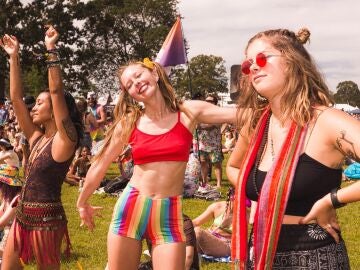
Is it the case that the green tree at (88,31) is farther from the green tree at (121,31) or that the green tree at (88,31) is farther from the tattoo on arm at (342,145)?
the tattoo on arm at (342,145)

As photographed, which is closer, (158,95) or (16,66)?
(158,95)

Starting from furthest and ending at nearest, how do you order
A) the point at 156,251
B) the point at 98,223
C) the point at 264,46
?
the point at 98,223 → the point at 156,251 → the point at 264,46

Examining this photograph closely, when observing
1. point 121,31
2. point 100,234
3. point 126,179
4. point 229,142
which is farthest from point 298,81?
point 121,31

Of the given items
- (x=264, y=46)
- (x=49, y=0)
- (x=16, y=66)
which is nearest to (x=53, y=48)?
(x=16, y=66)

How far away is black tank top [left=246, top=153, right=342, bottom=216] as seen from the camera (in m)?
2.22

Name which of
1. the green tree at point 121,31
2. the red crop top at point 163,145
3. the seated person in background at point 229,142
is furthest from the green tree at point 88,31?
the red crop top at point 163,145

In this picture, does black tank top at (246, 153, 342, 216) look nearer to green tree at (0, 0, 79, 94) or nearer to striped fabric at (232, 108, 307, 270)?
striped fabric at (232, 108, 307, 270)

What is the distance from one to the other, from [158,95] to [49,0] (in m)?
43.3

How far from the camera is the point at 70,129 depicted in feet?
12.6

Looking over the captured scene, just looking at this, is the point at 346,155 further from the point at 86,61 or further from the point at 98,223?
the point at 86,61

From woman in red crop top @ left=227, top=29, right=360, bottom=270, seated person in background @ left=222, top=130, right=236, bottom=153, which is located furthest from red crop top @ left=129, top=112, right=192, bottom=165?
seated person in background @ left=222, top=130, right=236, bottom=153

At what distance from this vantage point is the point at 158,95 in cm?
386

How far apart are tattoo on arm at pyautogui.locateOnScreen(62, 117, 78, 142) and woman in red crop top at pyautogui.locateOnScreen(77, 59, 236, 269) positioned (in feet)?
A: 0.79

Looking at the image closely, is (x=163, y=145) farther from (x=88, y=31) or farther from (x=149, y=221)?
(x=88, y=31)
